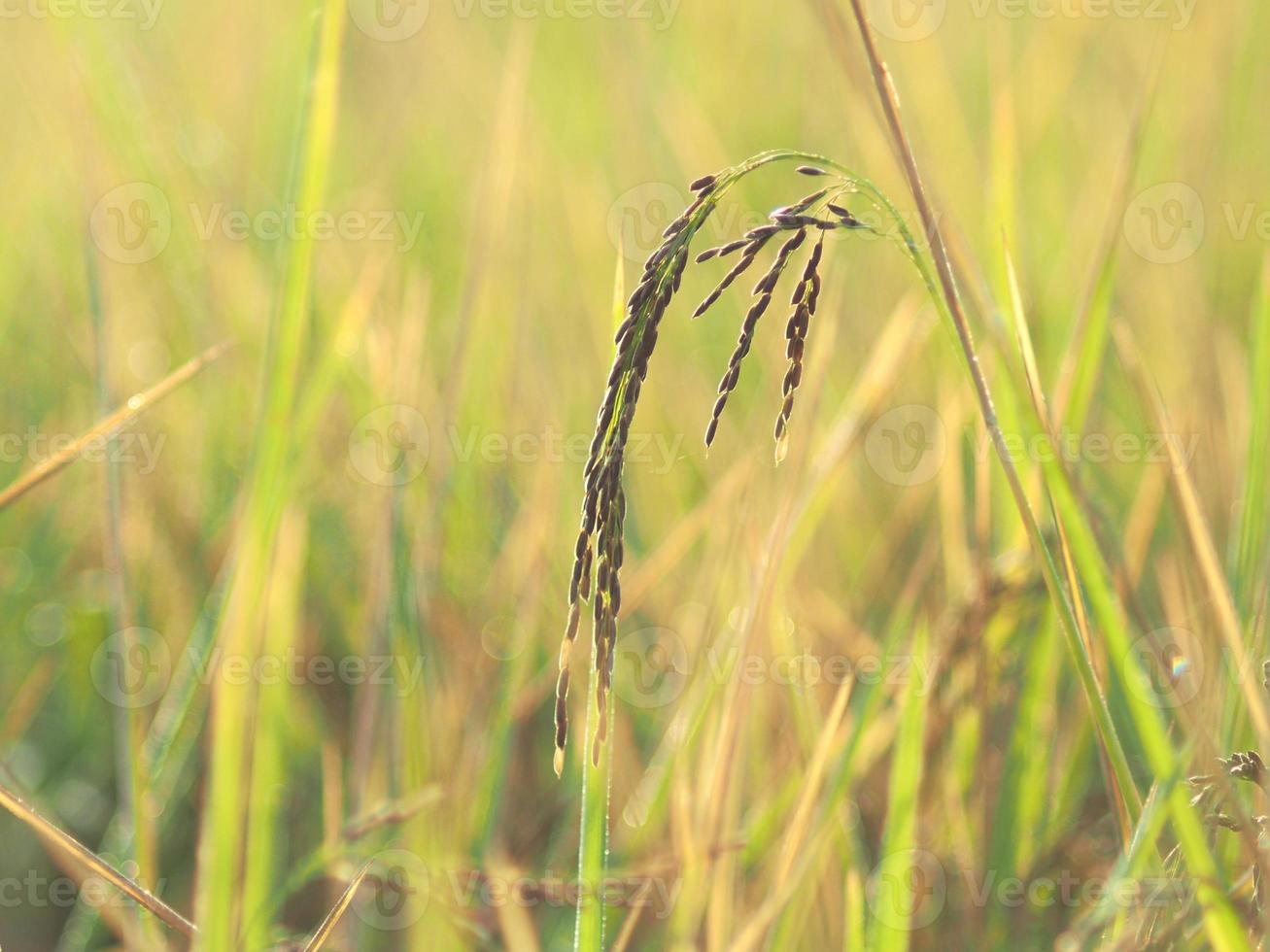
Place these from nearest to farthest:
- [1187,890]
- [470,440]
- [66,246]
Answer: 1. [1187,890]
2. [470,440]
3. [66,246]

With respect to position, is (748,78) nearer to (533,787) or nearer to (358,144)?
(358,144)

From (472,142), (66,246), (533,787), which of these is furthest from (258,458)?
(472,142)

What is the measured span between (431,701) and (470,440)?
1.94 feet

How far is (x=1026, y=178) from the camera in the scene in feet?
8.54
